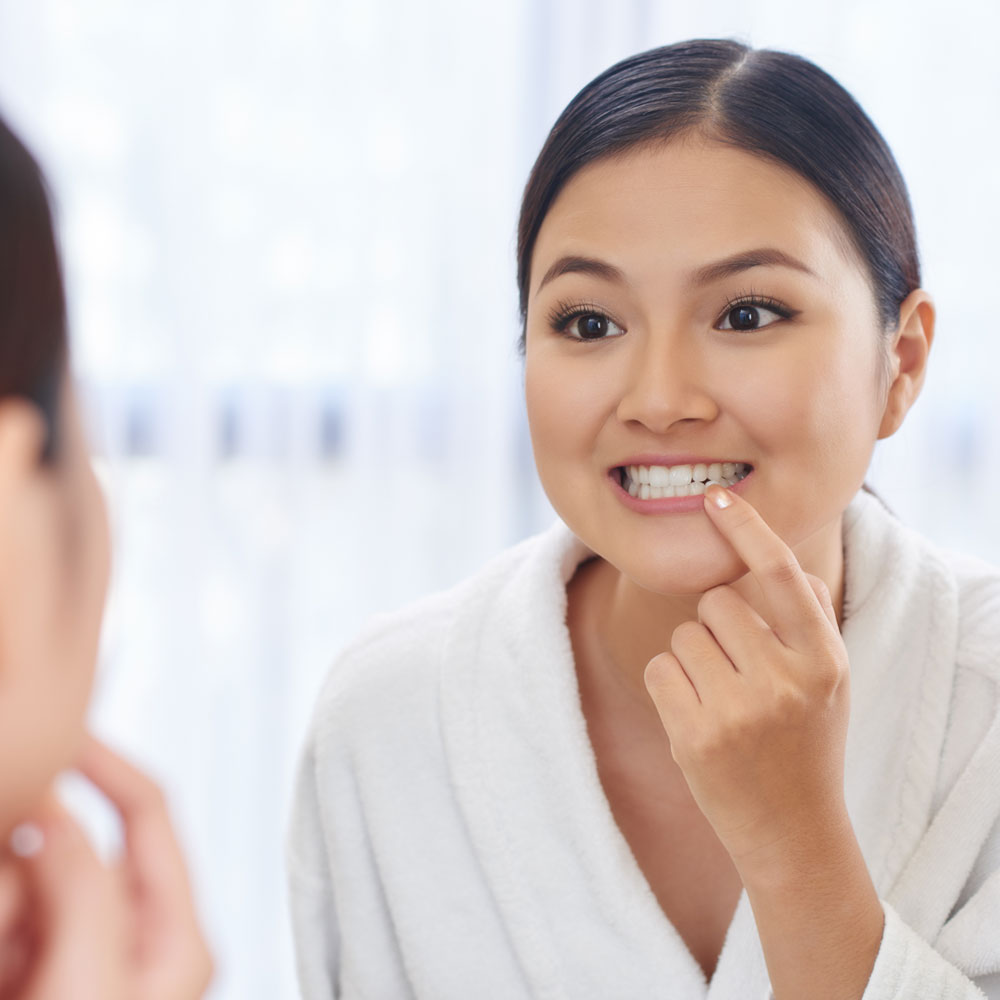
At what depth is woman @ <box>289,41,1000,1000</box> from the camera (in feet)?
2.59

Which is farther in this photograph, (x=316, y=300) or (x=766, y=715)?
(x=316, y=300)

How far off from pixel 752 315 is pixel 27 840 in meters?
0.66

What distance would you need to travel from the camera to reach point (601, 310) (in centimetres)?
87

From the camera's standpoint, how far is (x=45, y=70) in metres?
1.68

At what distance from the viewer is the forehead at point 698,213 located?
0.82m

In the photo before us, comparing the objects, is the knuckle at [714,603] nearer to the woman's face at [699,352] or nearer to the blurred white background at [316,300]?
the woman's face at [699,352]

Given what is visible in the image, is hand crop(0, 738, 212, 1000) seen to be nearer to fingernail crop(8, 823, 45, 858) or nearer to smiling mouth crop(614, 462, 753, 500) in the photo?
fingernail crop(8, 823, 45, 858)

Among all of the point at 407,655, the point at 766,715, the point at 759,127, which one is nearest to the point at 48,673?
the point at 766,715

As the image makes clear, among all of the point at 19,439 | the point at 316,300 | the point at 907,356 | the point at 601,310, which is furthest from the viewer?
the point at 316,300

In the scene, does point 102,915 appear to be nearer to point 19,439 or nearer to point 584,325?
point 19,439

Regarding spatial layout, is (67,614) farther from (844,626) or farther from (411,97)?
(411,97)

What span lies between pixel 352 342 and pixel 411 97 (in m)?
0.38

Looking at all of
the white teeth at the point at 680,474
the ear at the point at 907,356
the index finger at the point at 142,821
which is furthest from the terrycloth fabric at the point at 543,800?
the index finger at the point at 142,821

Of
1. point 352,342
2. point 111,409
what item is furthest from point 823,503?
point 111,409
